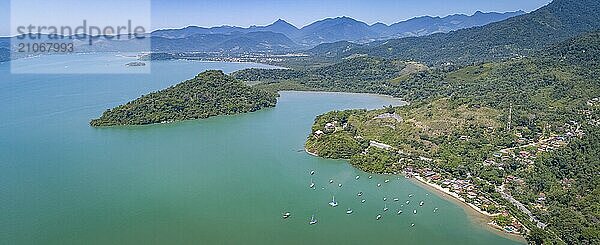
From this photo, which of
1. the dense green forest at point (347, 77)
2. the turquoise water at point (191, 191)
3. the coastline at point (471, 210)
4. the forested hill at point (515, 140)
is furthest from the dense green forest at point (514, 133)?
the dense green forest at point (347, 77)

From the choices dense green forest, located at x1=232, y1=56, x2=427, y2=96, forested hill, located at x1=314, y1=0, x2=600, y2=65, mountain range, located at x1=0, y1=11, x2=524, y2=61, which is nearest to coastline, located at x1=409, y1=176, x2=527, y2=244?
dense green forest, located at x1=232, y1=56, x2=427, y2=96

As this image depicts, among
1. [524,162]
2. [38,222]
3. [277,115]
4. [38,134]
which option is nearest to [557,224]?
[524,162]

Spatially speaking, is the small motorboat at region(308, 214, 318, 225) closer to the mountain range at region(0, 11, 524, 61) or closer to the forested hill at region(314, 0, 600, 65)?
the forested hill at region(314, 0, 600, 65)

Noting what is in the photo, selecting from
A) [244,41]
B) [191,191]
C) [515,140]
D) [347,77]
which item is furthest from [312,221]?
[244,41]

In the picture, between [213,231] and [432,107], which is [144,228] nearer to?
[213,231]

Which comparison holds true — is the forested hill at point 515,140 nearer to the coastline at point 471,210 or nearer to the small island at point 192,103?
the coastline at point 471,210

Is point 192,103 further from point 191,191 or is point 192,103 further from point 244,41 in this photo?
point 244,41

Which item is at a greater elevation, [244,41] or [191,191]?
[244,41]
